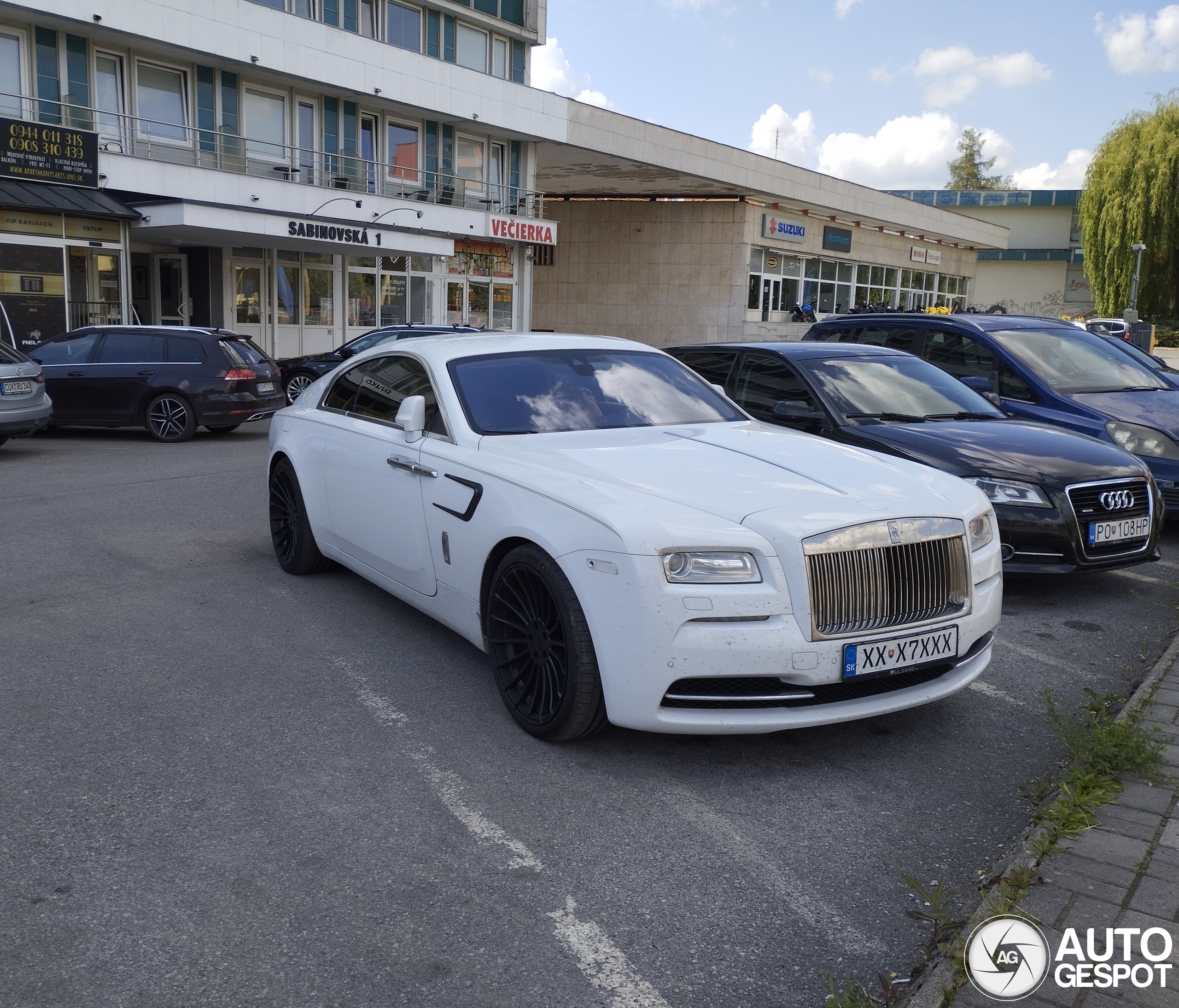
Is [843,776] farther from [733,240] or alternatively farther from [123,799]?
[733,240]

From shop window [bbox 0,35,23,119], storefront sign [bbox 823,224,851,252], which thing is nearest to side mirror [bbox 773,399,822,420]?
shop window [bbox 0,35,23,119]

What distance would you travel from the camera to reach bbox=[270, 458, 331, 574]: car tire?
6586 millimetres

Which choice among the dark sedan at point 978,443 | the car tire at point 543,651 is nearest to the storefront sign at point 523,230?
the dark sedan at point 978,443

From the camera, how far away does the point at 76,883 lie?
310cm

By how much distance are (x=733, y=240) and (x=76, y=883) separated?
40539mm

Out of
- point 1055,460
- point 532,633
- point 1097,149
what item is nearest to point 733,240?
point 1097,149

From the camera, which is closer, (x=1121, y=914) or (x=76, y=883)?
(x=1121, y=914)

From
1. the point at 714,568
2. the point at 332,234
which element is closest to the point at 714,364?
the point at 714,568

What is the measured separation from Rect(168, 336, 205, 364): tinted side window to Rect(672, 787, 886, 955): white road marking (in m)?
12.6

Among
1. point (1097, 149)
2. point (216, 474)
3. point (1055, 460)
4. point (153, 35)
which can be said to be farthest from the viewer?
point (1097, 149)

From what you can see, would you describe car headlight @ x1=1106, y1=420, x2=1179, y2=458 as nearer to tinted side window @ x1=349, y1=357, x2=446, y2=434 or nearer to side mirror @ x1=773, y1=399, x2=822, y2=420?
side mirror @ x1=773, y1=399, x2=822, y2=420

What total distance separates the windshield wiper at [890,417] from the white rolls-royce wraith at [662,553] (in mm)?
1892

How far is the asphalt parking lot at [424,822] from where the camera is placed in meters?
2.75

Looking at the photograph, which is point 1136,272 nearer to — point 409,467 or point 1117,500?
point 1117,500
